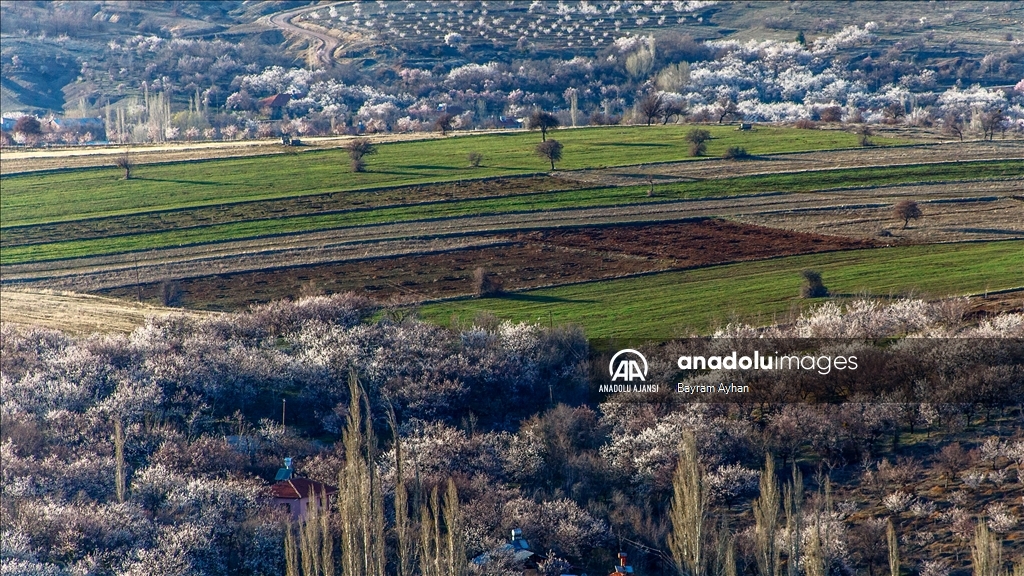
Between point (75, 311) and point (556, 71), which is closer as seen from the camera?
point (75, 311)

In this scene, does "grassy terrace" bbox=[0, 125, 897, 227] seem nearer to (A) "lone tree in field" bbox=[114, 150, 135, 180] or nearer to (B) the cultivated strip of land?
(A) "lone tree in field" bbox=[114, 150, 135, 180]

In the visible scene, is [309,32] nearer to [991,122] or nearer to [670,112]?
[670,112]

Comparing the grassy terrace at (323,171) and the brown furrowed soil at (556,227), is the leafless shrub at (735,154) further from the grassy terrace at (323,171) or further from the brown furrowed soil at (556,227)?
the brown furrowed soil at (556,227)

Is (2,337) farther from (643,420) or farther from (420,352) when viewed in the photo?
(643,420)

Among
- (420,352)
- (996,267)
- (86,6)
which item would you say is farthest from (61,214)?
(86,6)

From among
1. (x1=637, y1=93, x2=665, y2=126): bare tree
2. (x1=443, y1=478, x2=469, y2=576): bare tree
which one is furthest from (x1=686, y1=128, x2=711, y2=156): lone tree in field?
(x1=443, y1=478, x2=469, y2=576): bare tree

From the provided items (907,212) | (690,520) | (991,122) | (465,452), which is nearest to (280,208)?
(465,452)

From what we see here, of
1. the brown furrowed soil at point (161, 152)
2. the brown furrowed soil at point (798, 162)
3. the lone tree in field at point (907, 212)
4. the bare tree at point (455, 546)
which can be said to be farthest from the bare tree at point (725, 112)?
the bare tree at point (455, 546)
